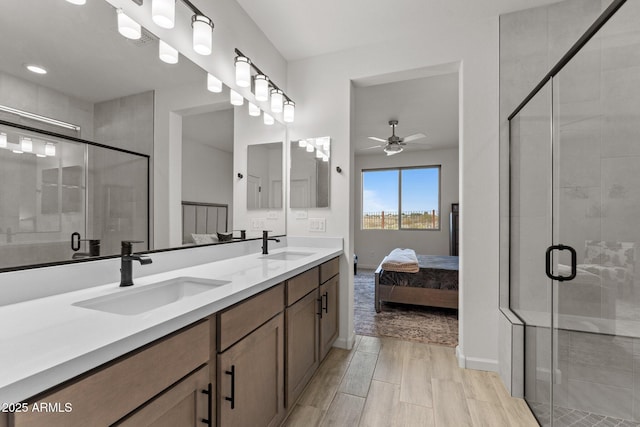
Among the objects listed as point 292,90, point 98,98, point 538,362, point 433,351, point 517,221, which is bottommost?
point 433,351

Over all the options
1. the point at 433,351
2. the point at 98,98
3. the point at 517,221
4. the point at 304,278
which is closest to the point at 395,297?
the point at 433,351

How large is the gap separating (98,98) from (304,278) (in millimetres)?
1347

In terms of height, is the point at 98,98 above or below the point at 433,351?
above

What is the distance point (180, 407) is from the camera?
0.85 meters

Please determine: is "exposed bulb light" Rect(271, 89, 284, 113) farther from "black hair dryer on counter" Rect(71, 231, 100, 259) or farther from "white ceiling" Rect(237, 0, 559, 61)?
"black hair dryer on counter" Rect(71, 231, 100, 259)

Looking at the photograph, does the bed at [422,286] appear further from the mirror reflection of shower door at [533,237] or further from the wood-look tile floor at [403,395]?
the mirror reflection of shower door at [533,237]

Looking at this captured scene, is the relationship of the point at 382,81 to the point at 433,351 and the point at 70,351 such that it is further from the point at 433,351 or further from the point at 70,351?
the point at 70,351

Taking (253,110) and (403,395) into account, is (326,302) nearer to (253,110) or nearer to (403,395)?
(403,395)

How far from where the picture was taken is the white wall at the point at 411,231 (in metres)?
6.10

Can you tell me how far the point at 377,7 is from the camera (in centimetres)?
214

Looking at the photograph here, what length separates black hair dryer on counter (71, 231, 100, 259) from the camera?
1125mm

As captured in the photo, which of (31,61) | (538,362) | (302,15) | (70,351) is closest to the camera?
(70,351)

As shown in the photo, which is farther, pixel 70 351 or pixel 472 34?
pixel 472 34

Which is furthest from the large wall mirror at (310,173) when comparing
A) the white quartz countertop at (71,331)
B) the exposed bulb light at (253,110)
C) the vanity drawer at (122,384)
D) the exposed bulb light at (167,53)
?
the vanity drawer at (122,384)
